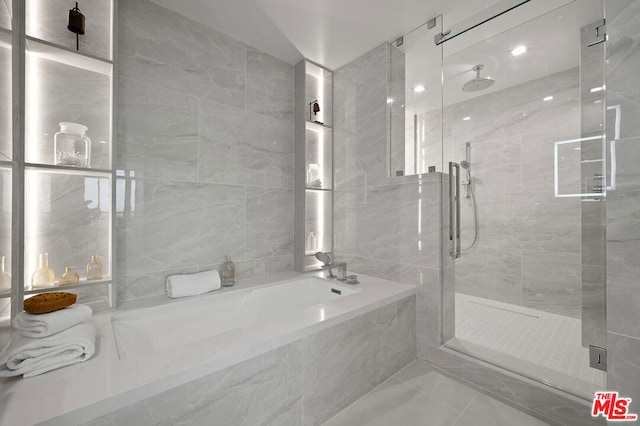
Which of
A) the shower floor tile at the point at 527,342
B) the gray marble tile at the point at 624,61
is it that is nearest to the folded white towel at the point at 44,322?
the shower floor tile at the point at 527,342

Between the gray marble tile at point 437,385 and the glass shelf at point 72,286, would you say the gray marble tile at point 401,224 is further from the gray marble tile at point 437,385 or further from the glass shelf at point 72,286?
the glass shelf at point 72,286

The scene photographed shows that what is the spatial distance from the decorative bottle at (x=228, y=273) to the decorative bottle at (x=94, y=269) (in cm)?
72

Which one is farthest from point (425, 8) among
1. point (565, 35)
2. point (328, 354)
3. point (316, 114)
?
point (328, 354)

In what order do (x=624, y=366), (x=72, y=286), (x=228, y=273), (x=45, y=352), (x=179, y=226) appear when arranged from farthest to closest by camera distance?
(x=228, y=273), (x=179, y=226), (x=72, y=286), (x=624, y=366), (x=45, y=352)

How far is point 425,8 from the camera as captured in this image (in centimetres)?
173

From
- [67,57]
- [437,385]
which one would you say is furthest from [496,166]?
[67,57]

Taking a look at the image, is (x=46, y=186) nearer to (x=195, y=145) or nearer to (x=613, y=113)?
(x=195, y=145)

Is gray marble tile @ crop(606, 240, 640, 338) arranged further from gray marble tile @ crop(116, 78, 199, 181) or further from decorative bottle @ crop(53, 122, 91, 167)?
decorative bottle @ crop(53, 122, 91, 167)

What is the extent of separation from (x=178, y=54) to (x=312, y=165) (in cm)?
128

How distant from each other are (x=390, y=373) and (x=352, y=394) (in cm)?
37

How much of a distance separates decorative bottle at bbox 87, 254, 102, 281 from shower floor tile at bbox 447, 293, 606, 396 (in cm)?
225

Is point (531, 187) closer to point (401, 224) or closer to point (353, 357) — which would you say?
point (401, 224)

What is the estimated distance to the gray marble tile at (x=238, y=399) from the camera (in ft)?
2.74

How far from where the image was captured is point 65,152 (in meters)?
1.33
